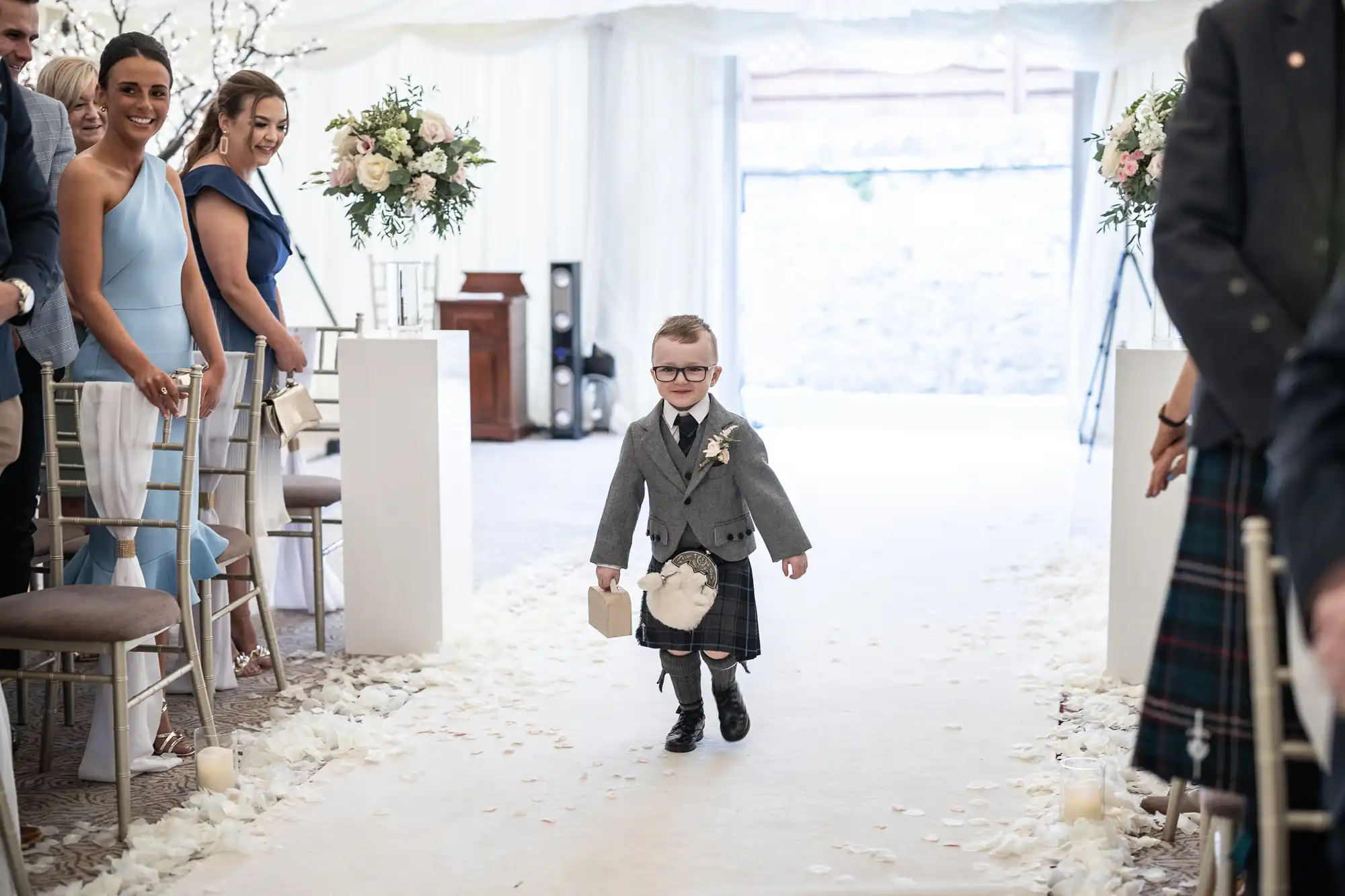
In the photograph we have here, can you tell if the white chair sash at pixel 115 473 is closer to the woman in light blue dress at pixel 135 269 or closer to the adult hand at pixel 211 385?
the woman in light blue dress at pixel 135 269

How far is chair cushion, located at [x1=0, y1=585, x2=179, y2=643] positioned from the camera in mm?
2680

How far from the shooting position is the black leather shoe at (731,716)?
3393 millimetres

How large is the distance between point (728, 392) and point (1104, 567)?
4363 mm

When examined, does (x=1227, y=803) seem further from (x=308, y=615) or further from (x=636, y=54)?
(x=636, y=54)

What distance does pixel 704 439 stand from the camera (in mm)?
3207

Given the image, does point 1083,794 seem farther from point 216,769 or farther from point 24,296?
point 24,296

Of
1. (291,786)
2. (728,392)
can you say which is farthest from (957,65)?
(291,786)

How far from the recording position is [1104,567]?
527cm

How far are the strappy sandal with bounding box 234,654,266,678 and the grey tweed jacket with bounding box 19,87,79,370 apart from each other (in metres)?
1.12

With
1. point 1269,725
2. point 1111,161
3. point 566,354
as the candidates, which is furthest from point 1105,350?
point 1269,725

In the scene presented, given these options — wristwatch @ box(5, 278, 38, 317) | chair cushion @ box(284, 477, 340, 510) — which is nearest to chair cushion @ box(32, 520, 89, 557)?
chair cushion @ box(284, 477, 340, 510)

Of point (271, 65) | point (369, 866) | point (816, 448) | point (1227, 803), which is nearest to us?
point (1227, 803)

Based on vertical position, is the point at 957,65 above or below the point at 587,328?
above

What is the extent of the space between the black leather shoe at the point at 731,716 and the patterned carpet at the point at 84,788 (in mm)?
1187
